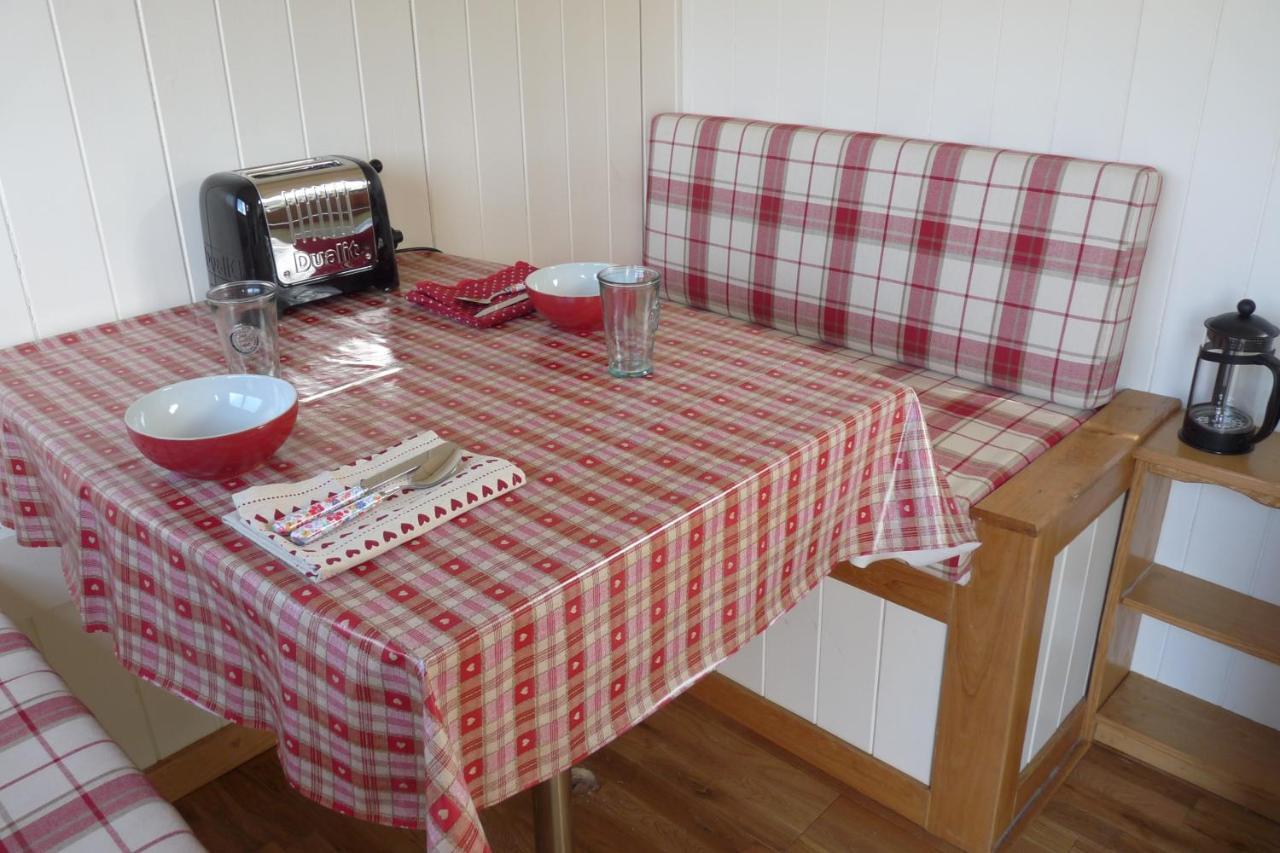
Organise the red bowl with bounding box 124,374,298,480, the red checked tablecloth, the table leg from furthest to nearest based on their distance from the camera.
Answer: the table leg → the red bowl with bounding box 124,374,298,480 → the red checked tablecloth

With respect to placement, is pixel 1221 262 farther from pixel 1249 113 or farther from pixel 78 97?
pixel 78 97

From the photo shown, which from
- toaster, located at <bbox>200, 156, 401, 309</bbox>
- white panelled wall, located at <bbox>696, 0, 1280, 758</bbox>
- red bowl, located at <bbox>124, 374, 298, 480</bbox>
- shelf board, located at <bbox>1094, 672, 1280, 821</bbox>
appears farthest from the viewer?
shelf board, located at <bbox>1094, 672, 1280, 821</bbox>

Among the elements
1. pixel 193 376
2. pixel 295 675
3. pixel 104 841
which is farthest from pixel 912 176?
pixel 104 841

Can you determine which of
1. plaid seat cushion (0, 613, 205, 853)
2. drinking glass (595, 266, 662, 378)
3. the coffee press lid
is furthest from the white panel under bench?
plaid seat cushion (0, 613, 205, 853)

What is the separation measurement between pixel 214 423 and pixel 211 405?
0.9 inches

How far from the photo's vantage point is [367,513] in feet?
3.28

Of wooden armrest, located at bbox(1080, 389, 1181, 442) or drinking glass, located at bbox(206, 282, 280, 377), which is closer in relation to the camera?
drinking glass, located at bbox(206, 282, 280, 377)

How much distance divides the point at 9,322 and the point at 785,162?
1.46m

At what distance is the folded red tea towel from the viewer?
5.10 ft

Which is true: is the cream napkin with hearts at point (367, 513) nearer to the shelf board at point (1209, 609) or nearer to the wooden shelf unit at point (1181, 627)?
the wooden shelf unit at point (1181, 627)

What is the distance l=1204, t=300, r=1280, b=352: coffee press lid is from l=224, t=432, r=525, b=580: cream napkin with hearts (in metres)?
1.23

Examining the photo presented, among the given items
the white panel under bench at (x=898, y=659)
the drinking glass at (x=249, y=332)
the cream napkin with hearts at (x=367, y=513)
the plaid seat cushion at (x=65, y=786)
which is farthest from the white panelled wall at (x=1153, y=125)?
the plaid seat cushion at (x=65, y=786)

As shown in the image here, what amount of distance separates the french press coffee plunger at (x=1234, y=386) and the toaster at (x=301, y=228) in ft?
4.55

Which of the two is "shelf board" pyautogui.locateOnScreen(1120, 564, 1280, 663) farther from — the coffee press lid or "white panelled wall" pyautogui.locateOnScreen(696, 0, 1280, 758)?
the coffee press lid
